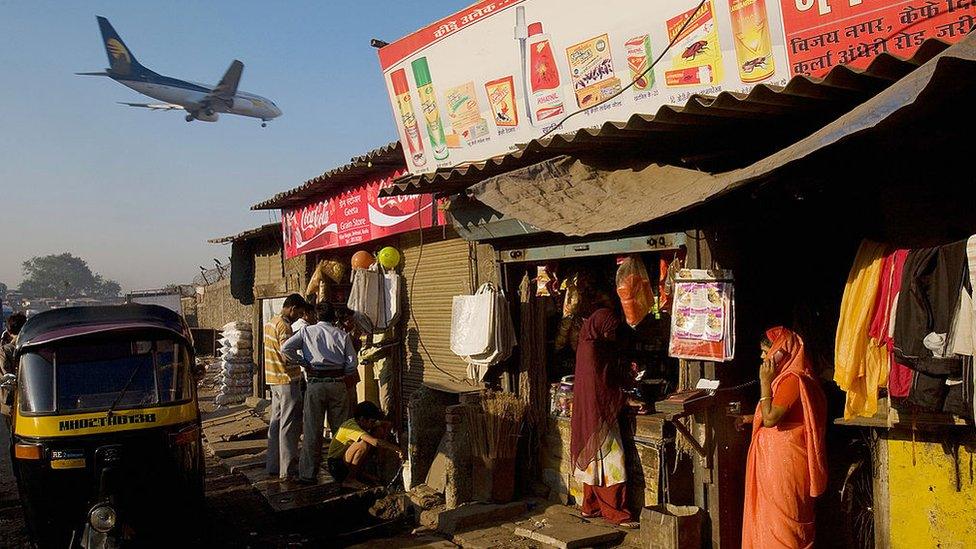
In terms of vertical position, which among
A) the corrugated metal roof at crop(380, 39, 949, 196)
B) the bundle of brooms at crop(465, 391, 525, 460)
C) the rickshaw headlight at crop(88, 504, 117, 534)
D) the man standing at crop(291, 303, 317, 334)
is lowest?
the rickshaw headlight at crop(88, 504, 117, 534)

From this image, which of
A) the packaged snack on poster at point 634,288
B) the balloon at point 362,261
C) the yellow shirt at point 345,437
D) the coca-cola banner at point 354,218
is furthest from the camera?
the balloon at point 362,261

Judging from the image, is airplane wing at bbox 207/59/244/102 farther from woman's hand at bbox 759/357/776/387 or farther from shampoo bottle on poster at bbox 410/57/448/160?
woman's hand at bbox 759/357/776/387

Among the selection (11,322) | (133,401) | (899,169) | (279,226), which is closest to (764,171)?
(899,169)

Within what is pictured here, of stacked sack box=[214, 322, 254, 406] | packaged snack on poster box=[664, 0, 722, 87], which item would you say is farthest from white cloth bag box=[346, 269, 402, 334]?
stacked sack box=[214, 322, 254, 406]

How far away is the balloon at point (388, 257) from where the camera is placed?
34.5 ft

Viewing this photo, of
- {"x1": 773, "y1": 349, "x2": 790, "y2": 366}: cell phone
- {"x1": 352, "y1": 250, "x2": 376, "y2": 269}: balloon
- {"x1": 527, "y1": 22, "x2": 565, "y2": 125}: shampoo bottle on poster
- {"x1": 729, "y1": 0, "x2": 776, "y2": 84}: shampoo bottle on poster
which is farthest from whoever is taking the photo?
{"x1": 352, "y1": 250, "x2": 376, "y2": 269}: balloon

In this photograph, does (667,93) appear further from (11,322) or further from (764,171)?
(11,322)

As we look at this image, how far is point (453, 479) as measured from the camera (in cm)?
712

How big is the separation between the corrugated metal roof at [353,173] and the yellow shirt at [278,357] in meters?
2.57

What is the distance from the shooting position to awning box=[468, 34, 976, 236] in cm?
311

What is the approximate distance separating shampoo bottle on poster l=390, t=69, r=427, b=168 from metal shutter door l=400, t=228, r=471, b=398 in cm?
103

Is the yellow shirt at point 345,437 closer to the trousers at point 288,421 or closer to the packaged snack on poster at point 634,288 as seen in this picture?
the trousers at point 288,421

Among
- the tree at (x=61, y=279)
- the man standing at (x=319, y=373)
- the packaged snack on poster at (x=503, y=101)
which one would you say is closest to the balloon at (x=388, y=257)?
the man standing at (x=319, y=373)

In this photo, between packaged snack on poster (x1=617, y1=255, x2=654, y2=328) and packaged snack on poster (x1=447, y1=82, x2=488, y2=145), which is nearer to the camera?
packaged snack on poster (x1=617, y1=255, x2=654, y2=328)
